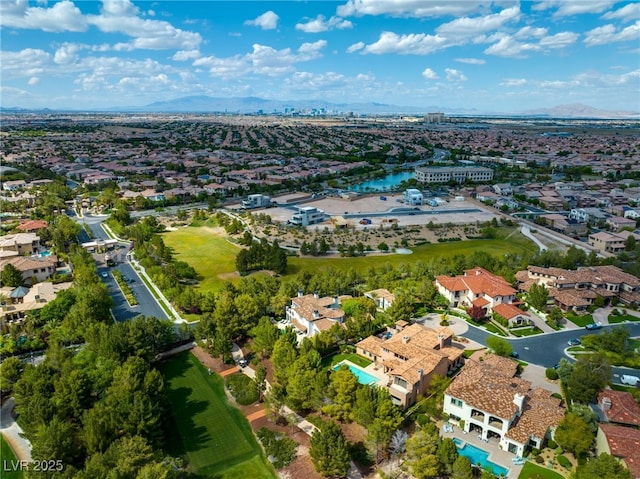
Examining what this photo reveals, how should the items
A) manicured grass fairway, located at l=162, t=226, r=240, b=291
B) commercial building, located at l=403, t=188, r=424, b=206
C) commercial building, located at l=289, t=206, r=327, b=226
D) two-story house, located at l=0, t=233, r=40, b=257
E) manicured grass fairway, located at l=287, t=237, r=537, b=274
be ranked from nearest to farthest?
manicured grass fairway, located at l=162, t=226, r=240, b=291 < two-story house, located at l=0, t=233, r=40, b=257 < manicured grass fairway, located at l=287, t=237, r=537, b=274 < commercial building, located at l=289, t=206, r=327, b=226 < commercial building, located at l=403, t=188, r=424, b=206

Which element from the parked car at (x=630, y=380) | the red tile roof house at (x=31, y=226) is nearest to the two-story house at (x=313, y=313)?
the parked car at (x=630, y=380)

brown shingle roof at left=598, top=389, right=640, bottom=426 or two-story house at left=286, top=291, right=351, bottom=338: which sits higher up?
two-story house at left=286, top=291, right=351, bottom=338

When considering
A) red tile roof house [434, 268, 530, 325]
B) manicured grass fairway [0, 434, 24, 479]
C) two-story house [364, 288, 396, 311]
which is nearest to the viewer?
manicured grass fairway [0, 434, 24, 479]

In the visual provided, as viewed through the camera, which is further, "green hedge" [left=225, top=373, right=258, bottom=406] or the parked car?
the parked car

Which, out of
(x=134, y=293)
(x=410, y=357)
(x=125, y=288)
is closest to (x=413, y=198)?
(x=134, y=293)

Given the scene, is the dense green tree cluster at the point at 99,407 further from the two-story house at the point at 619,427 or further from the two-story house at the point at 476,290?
the two-story house at the point at 476,290

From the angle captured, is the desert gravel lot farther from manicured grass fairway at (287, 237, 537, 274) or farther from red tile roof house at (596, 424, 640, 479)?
red tile roof house at (596, 424, 640, 479)

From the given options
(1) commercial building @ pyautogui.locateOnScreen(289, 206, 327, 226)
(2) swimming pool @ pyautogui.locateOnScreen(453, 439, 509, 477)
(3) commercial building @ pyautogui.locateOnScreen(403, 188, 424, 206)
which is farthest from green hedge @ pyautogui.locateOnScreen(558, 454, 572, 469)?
(3) commercial building @ pyautogui.locateOnScreen(403, 188, 424, 206)

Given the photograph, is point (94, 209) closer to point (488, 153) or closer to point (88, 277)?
point (88, 277)
